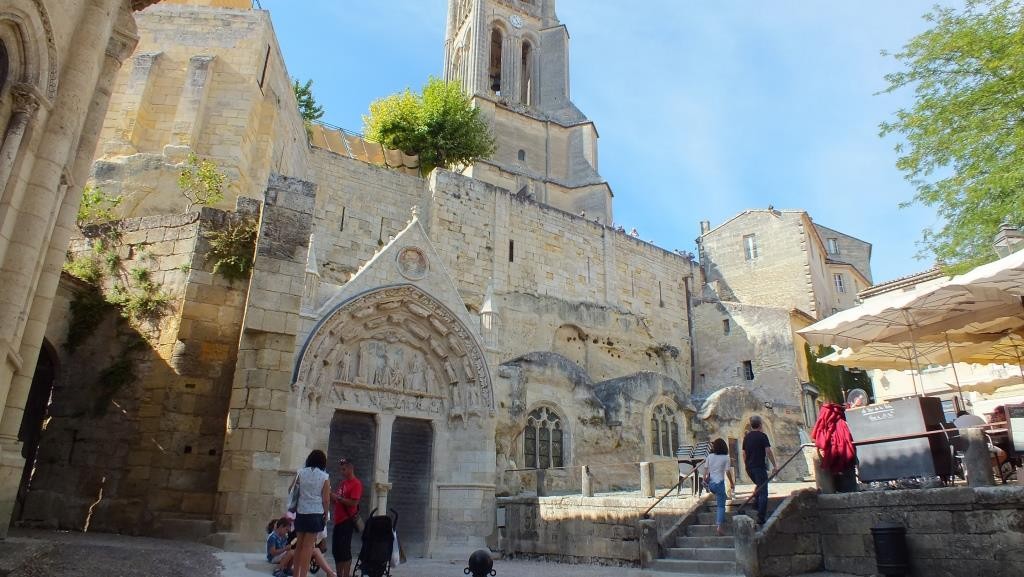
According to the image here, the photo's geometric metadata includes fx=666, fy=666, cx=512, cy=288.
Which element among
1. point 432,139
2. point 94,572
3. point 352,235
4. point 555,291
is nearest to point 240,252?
point 94,572

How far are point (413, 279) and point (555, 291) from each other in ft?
33.5

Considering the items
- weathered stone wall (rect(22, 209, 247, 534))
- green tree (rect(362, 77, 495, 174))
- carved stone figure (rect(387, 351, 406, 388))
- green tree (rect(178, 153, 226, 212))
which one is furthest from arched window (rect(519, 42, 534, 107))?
weathered stone wall (rect(22, 209, 247, 534))

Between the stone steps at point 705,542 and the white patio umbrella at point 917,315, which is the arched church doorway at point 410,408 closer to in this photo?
the stone steps at point 705,542

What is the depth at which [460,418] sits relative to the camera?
13.8 metres

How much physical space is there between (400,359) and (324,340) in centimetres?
179

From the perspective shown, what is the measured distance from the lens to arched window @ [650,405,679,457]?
18031 millimetres

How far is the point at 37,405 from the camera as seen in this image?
932cm

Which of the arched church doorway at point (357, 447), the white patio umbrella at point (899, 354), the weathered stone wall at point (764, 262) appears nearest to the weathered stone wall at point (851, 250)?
the weathered stone wall at point (764, 262)

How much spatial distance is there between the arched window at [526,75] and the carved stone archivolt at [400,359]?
27.9 m

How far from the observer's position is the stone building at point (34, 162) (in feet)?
21.1

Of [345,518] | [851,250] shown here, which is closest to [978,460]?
[345,518]

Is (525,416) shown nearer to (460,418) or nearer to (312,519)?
(460,418)

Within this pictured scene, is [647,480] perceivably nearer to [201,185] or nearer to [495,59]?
[201,185]

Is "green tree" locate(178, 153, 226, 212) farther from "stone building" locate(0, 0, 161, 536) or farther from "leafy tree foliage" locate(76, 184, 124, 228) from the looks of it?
"stone building" locate(0, 0, 161, 536)
